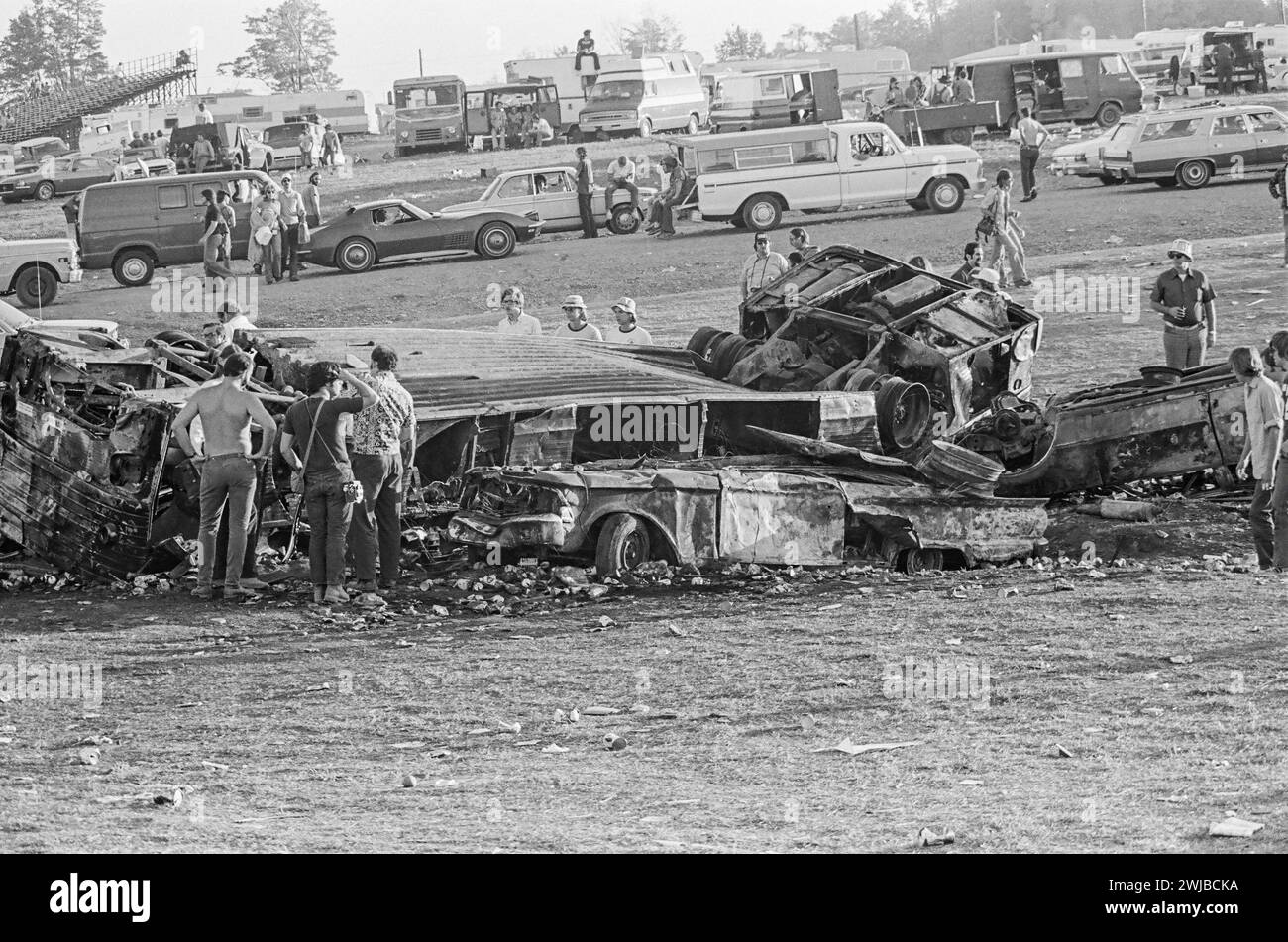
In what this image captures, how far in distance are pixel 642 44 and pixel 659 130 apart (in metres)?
60.0

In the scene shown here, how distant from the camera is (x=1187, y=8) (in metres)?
86.1

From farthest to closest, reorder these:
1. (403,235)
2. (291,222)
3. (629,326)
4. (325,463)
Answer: (403,235) → (291,222) → (629,326) → (325,463)

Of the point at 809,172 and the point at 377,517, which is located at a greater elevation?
the point at 809,172

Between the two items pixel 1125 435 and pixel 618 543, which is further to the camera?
pixel 1125 435

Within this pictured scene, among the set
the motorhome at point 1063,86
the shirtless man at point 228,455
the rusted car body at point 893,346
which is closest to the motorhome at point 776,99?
the motorhome at point 1063,86

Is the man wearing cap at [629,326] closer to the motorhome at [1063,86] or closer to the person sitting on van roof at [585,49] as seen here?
the motorhome at [1063,86]

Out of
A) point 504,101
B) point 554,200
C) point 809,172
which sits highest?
point 504,101

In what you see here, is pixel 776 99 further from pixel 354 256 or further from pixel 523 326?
pixel 523 326

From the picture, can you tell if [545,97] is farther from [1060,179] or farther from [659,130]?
[1060,179]

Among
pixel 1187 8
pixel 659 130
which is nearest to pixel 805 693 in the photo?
pixel 659 130

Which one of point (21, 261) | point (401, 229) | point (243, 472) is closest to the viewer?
point (243, 472)

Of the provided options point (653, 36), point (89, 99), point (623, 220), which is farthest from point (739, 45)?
point (623, 220)

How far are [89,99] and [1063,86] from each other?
3712 cm

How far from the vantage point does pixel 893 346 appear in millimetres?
13086
